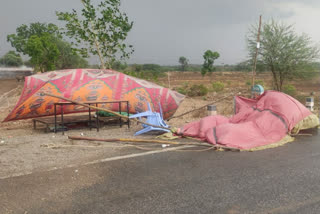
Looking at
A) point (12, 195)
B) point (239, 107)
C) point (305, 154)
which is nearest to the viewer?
point (12, 195)

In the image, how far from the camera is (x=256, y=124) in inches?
256

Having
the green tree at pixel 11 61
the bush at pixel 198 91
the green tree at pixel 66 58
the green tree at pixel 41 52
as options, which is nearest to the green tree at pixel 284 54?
the bush at pixel 198 91

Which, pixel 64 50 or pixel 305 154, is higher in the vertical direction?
pixel 64 50

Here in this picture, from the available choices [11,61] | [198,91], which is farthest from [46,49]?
[11,61]

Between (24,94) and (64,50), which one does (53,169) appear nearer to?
(24,94)

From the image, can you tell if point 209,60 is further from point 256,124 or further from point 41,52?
point 256,124

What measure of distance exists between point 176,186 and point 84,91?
6.03 metres

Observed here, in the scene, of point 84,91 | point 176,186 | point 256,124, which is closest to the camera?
point 176,186

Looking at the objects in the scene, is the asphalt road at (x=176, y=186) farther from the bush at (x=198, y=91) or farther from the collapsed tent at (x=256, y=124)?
the bush at (x=198, y=91)

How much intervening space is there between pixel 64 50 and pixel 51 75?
45255 mm

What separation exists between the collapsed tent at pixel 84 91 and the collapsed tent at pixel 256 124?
3256mm

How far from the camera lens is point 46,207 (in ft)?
10.6

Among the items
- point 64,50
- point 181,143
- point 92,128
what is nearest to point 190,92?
point 92,128

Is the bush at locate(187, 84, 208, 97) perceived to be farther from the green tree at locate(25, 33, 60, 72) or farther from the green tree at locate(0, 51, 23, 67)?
the green tree at locate(0, 51, 23, 67)
